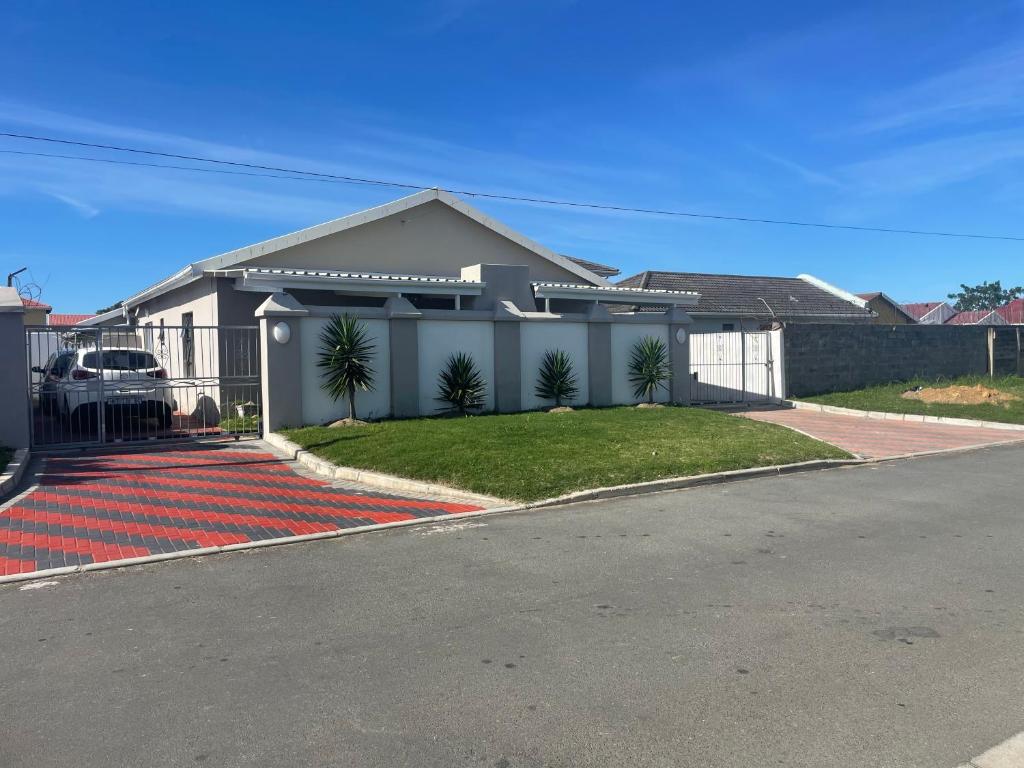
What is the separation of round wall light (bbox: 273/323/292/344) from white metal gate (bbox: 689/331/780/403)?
39.1 ft

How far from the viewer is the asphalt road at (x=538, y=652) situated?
12.4ft

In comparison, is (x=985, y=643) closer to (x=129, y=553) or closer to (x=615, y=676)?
(x=615, y=676)

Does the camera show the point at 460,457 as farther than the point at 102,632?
Yes

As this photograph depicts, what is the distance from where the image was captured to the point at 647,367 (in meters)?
18.7

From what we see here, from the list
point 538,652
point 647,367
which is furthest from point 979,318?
point 538,652

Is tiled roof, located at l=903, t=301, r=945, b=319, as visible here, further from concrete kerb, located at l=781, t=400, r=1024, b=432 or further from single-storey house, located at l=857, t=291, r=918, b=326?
concrete kerb, located at l=781, t=400, r=1024, b=432

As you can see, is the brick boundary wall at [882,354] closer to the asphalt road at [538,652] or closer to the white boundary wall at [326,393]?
the white boundary wall at [326,393]

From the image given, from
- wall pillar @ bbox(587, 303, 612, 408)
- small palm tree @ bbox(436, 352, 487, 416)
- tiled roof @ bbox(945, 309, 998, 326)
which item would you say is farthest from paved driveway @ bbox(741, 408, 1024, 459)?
tiled roof @ bbox(945, 309, 998, 326)

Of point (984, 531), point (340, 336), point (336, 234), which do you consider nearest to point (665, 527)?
point (984, 531)

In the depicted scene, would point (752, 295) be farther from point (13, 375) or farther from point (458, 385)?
point (13, 375)

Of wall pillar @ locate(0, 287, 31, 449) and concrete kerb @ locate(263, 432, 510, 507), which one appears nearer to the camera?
concrete kerb @ locate(263, 432, 510, 507)

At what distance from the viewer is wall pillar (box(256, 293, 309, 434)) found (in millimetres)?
14133

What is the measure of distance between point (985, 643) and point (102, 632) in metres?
5.62

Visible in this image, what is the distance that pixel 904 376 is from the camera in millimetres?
24500
